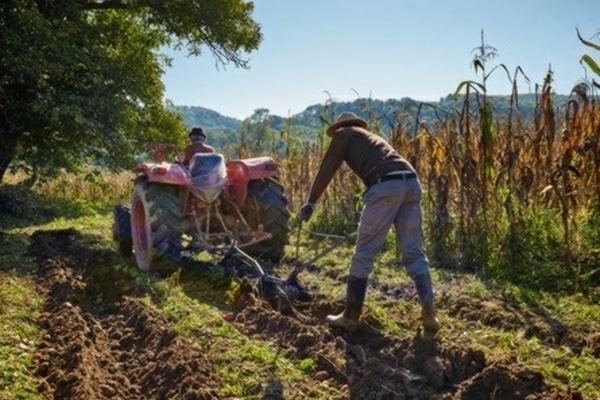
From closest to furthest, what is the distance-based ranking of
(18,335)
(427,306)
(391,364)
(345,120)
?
(391,364) < (18,335) < (427,306) < (345,120)

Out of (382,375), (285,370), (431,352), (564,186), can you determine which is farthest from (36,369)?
(564,186)

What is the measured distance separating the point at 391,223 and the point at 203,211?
3049mm

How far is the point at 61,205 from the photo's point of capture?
1455 centimetres

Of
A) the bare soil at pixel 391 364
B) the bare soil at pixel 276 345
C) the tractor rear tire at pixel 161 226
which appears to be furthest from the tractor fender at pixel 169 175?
the bare soil at pixel 391 364

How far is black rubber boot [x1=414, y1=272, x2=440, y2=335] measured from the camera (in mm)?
4691

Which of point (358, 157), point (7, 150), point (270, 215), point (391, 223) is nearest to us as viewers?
point (391, 223)

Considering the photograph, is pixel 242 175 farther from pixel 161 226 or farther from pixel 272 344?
pixel 272 344

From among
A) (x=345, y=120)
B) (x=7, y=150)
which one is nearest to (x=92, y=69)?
(x=7, y=150)

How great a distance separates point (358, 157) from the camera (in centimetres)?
492

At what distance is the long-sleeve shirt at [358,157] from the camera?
15.9ft

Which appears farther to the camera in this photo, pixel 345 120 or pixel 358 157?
pixel 345 120

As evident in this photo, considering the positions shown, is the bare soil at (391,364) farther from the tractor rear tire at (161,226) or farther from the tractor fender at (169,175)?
the tractor fender at (169,175)

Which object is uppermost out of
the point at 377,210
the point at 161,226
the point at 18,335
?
the point at 377,210

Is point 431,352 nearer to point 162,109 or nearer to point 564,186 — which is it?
point 564,186
